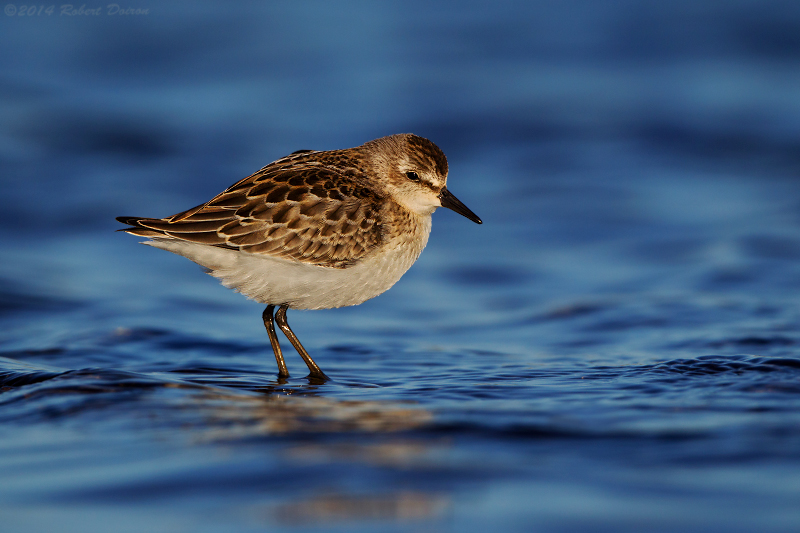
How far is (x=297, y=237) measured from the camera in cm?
696

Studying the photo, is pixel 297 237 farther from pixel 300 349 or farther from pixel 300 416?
pixel 300 416

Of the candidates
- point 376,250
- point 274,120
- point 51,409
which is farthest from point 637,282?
point 274,120

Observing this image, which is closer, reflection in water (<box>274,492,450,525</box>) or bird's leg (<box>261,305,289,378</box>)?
reflection in water (<box>274,492,450,525</box>)

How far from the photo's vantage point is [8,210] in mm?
12359

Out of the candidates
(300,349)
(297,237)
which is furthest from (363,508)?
(300,349)

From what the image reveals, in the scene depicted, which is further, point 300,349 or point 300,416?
point 300,349

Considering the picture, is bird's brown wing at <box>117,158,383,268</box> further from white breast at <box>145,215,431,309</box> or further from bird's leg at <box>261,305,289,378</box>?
bird's leg at <box>261,305,289,378</box>

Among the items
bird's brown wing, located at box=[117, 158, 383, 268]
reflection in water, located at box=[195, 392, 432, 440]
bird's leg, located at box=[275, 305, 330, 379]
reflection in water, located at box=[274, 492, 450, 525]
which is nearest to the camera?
reflection in water, located at box=[274, 492, 450, 525]

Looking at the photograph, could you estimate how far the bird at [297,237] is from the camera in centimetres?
690

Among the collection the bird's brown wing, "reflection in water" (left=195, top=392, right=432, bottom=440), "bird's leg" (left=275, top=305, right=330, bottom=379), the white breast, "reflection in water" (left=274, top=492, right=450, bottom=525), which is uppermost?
the bird's brown wing

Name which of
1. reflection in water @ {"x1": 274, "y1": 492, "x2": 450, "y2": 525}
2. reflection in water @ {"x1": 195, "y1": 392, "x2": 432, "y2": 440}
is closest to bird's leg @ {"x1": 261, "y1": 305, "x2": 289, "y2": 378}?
reflection in water @ {"x1": 195, "y1": 392, "x2": 432, "y2": 440}

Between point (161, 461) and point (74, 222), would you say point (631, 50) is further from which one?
point (161, 461)

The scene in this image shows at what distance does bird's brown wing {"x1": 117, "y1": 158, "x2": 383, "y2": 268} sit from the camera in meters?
6.89

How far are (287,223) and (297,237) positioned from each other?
14 cm
